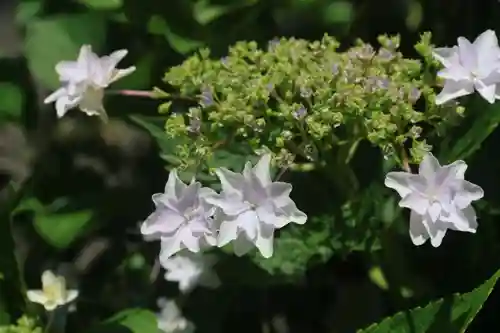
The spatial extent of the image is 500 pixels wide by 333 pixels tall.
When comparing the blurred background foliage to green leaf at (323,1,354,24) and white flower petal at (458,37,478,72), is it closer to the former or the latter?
green leaf at (323,1,354,24)

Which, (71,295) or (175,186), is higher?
(175,186)

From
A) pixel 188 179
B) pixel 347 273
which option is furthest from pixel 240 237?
pixel 347 273

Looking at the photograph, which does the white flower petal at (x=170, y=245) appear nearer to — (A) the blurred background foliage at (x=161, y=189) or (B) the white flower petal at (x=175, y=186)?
(B) the white flower petal at (x=175, y=186)

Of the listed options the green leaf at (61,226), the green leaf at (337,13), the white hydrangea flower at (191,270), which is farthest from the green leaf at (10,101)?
the green leaf at (337,13)

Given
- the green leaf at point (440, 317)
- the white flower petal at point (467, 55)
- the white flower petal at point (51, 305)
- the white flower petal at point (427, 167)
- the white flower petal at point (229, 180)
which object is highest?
the white flower petal at point (467, 55)

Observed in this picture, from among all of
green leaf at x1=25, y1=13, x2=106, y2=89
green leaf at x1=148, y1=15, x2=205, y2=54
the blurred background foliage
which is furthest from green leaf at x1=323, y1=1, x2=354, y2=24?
green leaf at x1=25, y1=13, x2=106, y2=89

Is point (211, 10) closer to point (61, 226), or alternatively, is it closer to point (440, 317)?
point (61, 226)

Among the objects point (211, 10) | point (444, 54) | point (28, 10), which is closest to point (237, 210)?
point (444, 54)
